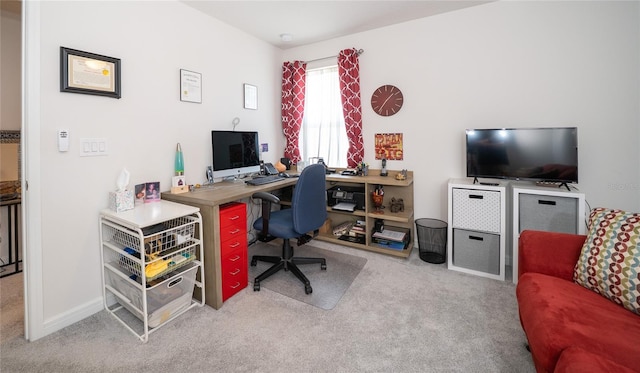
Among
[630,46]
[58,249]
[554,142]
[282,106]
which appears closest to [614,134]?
[554,142]

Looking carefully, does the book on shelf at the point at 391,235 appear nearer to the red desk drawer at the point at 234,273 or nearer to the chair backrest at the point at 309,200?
the chair backrest at the point at 309,200

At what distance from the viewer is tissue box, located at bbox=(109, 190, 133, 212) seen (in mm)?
1918

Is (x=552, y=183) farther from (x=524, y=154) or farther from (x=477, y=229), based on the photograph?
(x=477, y=229)

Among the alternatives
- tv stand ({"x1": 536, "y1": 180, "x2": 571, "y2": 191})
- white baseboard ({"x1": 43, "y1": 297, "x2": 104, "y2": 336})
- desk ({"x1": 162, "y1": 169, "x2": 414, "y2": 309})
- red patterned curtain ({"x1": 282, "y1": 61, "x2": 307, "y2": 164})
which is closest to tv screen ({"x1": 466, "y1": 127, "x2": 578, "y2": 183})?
tv stand ({"x1": 536, "y1": 180, "x2": 571, "y2": 191})

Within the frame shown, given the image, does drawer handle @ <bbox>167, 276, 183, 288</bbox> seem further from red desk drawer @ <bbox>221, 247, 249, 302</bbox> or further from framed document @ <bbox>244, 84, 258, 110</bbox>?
framed document @ <bbox>244, 84, 258, 110</bbox>

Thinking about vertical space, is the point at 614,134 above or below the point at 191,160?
above

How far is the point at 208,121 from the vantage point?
276 cm

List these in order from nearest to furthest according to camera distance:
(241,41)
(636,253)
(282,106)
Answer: (636,253) → (241,41) → (282,106)

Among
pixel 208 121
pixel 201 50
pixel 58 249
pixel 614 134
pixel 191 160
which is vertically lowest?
pixel 58 249

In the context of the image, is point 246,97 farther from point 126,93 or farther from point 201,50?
point 126,93

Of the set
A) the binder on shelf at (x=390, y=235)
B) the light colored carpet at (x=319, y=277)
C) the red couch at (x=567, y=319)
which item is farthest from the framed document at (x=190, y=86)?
the red couch at (x=567, y=319)

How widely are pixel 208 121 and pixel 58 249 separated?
1523mm

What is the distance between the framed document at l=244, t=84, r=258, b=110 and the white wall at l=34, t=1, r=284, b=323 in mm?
270

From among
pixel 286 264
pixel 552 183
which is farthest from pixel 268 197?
pixel 552 183
